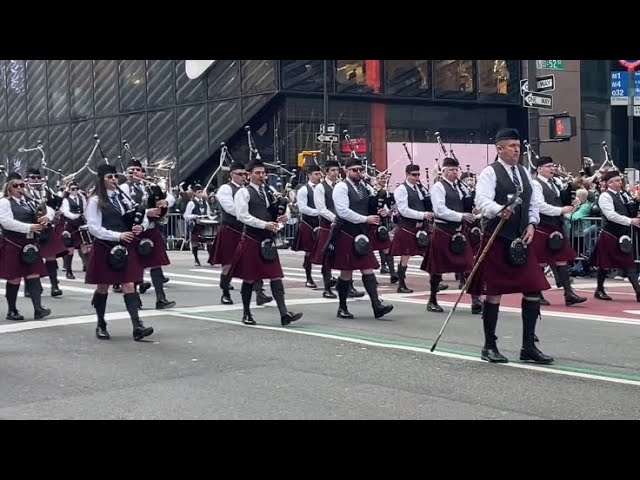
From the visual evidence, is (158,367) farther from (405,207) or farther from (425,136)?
(425,136)

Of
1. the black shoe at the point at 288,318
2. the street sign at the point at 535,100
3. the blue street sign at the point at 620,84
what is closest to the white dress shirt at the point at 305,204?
the street sign at the point at 535,100

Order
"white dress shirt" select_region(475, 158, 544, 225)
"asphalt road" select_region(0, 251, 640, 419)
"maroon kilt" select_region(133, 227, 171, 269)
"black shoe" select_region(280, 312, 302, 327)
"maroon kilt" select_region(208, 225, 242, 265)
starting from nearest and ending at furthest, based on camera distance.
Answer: "asphalt road" select_region(0, 251, 640, 419) → "white dress shirt" select_region(475, 158, 544, 225) → "black shoe" select_region(280, 312, 302, 327) → "maroon kilt" select_region(133, 227, 171, 269) → "maroon kilt" select_region(208, 225, 242, 265)

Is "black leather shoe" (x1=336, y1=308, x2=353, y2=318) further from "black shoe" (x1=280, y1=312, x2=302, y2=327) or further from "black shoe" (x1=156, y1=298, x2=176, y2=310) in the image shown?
"black shoe" (x1=156, y1=298, x2=176, y2=310)

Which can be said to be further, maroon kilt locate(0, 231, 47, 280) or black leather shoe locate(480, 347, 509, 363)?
maroon kilt locate(0, 231, 47, 280)

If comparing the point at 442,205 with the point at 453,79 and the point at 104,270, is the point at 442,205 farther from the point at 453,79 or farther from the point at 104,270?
the point at 453,79

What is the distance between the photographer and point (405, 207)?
13508mm

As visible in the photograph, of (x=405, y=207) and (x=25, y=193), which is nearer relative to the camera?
(x=25, y=193)

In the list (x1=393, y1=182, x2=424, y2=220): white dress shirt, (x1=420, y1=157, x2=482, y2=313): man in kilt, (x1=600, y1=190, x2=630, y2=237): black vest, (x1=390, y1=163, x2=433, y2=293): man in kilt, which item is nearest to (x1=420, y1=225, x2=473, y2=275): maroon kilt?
(x1=420, y1=157, x2=482, y2=313): man in kilt

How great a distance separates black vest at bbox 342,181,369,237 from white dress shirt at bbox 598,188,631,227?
3.50m

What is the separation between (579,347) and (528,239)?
152cm

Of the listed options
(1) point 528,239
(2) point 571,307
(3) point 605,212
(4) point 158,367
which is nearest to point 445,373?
(1) point 528,239

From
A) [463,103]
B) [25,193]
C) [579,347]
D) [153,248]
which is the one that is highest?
[463,103]

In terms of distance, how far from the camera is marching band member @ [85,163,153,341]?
939cm

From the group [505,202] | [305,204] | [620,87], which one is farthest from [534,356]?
[620,87]
